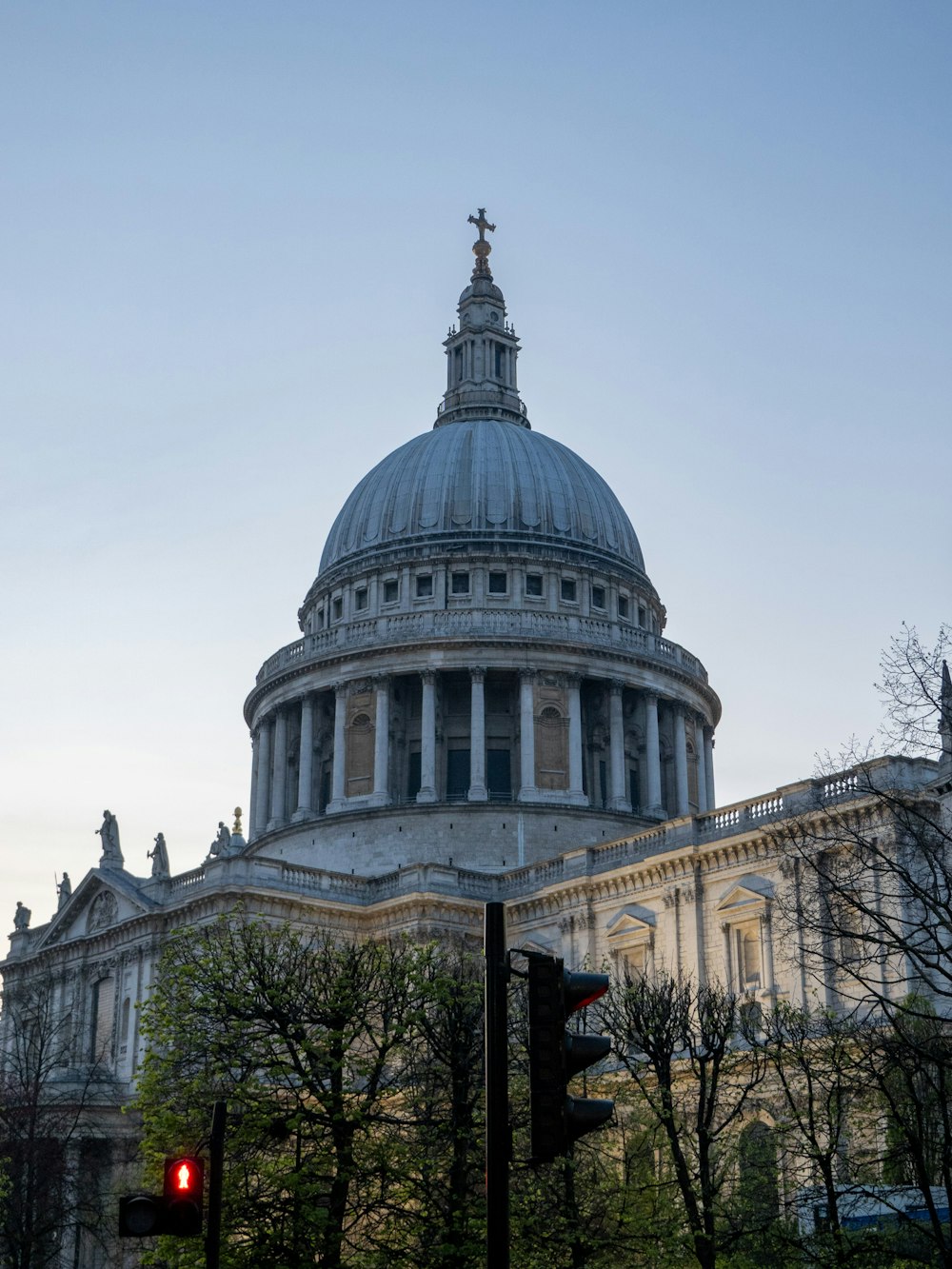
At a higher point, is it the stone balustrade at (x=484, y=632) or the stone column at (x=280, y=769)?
the stone balustrade at (x=484, y=632)

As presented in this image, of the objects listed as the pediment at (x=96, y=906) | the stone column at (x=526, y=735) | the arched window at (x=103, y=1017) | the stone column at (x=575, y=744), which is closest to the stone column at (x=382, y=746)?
the stone column at (x=526, y=735)

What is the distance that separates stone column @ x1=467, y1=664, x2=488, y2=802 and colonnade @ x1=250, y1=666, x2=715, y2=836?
45 millimetres

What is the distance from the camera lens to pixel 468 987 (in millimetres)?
38875

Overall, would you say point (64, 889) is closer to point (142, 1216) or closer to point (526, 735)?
point (526, 735)

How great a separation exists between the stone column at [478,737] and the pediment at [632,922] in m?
16.9

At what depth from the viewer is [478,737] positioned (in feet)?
268

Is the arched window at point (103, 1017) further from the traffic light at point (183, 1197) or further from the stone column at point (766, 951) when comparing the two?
the traffic light at point (183, 1197)

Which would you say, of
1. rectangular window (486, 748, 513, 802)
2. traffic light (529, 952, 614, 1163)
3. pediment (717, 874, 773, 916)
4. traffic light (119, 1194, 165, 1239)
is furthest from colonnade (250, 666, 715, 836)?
traffic light (529, 952, 614, 1163)

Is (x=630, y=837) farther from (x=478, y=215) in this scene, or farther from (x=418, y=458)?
(x=478, y=215)

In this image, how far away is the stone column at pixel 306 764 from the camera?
281ft

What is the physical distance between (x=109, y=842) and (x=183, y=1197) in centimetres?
6304

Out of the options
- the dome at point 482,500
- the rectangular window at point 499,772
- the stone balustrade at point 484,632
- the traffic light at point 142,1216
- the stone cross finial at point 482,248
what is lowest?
the traffic light at point 142,1216

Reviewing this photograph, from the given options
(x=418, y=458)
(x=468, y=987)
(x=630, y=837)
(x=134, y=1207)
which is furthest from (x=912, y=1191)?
(x=418, y=458)

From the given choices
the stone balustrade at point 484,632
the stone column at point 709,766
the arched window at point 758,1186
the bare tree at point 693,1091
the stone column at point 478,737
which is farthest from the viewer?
the stone column at point 709,766
